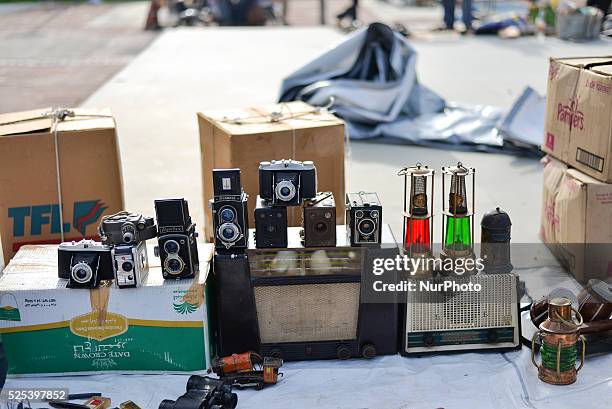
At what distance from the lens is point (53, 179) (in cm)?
389

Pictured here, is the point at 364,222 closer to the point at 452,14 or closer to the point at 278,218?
the point at 278,218

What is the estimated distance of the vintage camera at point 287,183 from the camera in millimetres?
3084

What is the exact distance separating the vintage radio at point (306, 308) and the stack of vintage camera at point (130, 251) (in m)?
0.18

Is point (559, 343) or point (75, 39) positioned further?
point (75, 39)

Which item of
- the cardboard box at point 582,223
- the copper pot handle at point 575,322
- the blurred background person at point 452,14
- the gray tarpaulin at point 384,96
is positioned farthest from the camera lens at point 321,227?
the blurred background person at point 452,14

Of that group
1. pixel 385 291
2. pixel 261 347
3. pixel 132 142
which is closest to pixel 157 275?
pixel 261 347

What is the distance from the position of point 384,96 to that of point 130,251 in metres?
4.08

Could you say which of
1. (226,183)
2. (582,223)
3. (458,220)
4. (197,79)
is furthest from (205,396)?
(197,79)

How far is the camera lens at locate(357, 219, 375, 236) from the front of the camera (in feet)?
9.90

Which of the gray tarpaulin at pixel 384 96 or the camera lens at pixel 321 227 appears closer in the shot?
the camera lens at pixel 321 227

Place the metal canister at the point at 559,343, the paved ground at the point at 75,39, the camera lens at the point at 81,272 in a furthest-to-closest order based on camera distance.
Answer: the paved ground at the point at 75,39, the camera lens at the point at 81,272, the metal canister at the point at 559,343

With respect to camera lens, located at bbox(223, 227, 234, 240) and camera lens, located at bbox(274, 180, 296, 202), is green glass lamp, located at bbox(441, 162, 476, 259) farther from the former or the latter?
camera lens, located at bbox(223, 227, 234, 240)

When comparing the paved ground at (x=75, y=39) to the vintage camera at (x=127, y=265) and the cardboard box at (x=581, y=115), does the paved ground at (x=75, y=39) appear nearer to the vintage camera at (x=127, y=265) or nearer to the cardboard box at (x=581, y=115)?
the cardboard box at (x=581, y=115)

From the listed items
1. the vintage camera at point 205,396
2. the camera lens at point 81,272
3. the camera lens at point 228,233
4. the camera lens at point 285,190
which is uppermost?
the camera lens at point 285,190
